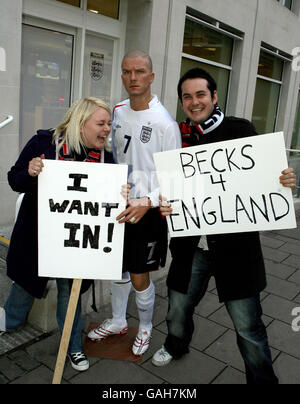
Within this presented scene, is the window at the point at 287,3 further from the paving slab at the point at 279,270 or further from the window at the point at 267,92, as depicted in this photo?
the paving slab at the point at 279,270

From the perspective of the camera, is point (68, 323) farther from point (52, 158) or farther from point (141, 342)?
point (52, 158)

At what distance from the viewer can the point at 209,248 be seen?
2367 mm

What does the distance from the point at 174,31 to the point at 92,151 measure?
4.82m

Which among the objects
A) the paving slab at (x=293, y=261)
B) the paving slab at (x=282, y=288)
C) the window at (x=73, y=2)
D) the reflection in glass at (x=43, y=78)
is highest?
the window at (x=73, y=2)

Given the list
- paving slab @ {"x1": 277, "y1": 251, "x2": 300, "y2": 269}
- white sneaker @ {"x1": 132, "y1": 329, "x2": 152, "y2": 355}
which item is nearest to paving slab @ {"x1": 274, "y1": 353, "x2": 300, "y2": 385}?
white sneaker @ {"x1": 132, "y1": 329, "x2": 152, "y2": 355}

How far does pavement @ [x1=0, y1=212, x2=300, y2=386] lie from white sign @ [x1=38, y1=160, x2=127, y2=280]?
80 cm

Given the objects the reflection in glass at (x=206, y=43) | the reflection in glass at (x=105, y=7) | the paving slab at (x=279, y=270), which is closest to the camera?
the paving slab at (x=279, y=270)

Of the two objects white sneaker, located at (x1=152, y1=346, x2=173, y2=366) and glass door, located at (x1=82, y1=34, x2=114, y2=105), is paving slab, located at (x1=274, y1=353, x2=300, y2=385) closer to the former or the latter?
white sneaker, located at (x1=152, y1=346, x2=173, y2=366)

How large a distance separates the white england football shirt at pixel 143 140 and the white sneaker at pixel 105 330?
111 centimetres

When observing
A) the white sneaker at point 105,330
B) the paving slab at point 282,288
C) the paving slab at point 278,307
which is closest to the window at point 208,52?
the paving slab at point 282,288

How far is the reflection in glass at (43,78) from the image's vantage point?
201 inches

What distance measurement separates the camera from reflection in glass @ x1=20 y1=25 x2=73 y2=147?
5.09 m
